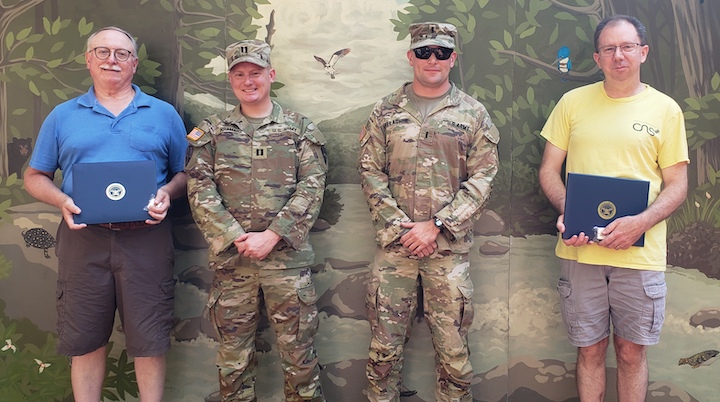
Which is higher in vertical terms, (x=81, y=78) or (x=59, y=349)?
(x=81, y=78)

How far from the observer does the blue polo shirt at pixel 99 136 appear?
2643 millimetres

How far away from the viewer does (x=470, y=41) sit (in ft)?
9.98

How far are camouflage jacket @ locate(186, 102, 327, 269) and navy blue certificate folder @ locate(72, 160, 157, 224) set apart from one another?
273 millimetres

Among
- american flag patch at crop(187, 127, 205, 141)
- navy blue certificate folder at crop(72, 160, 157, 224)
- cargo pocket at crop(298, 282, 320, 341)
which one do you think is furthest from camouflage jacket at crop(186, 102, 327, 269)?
navy blue certificate folder at crop(72, 160, 157, 224)

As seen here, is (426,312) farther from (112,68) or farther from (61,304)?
(112,68)

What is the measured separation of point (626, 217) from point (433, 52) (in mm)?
1213

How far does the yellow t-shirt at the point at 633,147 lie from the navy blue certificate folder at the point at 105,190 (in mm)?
2179

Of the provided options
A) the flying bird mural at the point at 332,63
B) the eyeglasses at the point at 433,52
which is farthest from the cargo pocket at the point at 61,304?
the eyeglasses at the point at 433,52

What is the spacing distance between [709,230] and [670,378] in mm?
896

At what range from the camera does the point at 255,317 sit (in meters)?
2.72

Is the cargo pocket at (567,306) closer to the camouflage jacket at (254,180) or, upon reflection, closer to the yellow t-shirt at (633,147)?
the yellow t-shirt at (633,147)

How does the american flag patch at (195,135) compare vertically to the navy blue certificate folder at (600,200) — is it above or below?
above

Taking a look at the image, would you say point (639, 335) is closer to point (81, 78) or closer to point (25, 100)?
point (81, 78)

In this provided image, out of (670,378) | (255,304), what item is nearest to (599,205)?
(670,378)
